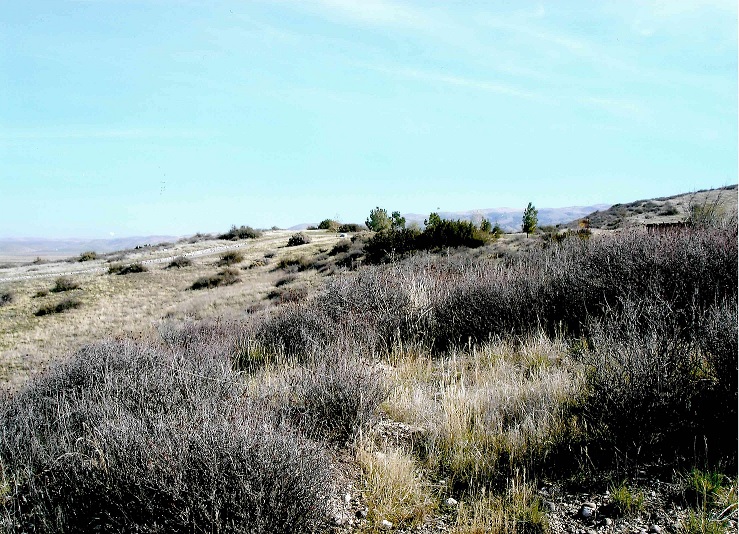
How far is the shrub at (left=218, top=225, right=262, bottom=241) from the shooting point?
4375 cm

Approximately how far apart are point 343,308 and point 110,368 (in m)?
3.65

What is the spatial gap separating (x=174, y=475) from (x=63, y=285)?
81.5ft

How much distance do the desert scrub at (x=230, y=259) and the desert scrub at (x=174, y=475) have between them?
25376mm

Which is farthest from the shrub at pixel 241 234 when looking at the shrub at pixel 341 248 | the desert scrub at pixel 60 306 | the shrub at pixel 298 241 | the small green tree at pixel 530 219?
the small green tree at pixel 530 219

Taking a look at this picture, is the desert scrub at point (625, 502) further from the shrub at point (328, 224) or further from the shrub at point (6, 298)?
the shrub at point (328, 224)

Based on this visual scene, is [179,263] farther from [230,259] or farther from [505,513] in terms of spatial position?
[505,513]

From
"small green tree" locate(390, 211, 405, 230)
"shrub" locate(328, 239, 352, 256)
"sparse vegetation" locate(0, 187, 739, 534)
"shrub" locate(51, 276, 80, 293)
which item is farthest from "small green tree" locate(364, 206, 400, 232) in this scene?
"sparse vegetation" locate(0, 187, 739, 534)

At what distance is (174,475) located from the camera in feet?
8.24

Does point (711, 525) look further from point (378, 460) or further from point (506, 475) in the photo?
point (378, 460)

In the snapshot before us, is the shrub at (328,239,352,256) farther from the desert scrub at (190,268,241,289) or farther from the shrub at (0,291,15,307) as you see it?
the shrub at (0,291,15,307)

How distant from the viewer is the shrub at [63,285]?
22766 mm

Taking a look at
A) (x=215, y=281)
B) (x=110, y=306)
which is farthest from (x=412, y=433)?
(x=215, y=281)

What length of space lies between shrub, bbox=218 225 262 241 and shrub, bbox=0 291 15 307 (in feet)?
72.8

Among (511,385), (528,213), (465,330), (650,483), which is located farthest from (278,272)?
(650,483)
